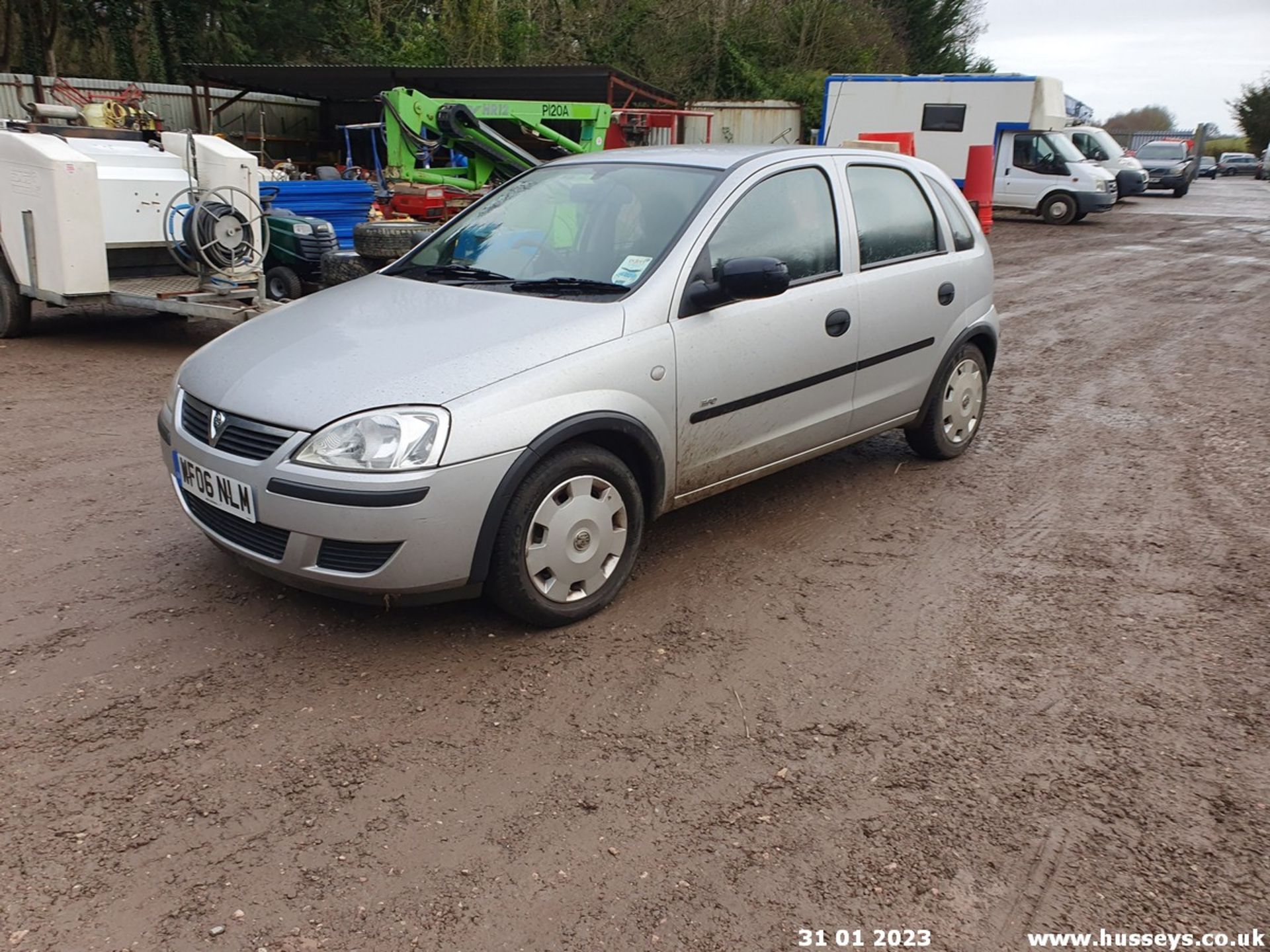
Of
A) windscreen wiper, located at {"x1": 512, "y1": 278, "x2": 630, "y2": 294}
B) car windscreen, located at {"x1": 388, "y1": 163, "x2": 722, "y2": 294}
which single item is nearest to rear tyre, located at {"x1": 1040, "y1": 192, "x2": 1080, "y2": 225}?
car windscreen, located at {"x1": 388, "y1": 163, "x2": 722, "y2": 294}

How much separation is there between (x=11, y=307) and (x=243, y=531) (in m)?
6.24

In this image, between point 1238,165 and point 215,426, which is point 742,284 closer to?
point 215,426

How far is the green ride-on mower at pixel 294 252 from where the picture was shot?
9969mm

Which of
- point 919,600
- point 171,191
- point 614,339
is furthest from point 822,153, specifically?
point 171,191

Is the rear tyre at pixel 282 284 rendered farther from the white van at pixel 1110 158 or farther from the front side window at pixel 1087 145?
the front side window at pixel 1087 145

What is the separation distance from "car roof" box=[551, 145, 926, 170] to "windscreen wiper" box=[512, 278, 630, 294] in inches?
32.3

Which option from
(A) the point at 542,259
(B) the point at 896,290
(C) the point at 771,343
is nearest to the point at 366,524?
(A) the point at 542,259

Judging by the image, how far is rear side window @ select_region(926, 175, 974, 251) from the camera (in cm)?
573

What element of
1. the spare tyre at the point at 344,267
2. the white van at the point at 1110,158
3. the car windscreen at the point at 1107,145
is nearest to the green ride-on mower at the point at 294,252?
the spare tyre at the point at 344,267

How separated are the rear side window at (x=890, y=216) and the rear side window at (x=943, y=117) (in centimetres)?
1817

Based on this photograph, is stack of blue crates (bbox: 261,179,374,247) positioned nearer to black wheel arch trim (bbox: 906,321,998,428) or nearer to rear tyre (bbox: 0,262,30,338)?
rear tyre (bbox: 0,262,30,338)

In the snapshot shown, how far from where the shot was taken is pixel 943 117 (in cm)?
2202

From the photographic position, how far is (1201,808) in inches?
120

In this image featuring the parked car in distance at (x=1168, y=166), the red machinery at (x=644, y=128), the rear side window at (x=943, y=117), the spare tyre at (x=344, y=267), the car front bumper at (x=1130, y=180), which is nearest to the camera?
the spare tyre at (x=344, y=267)
